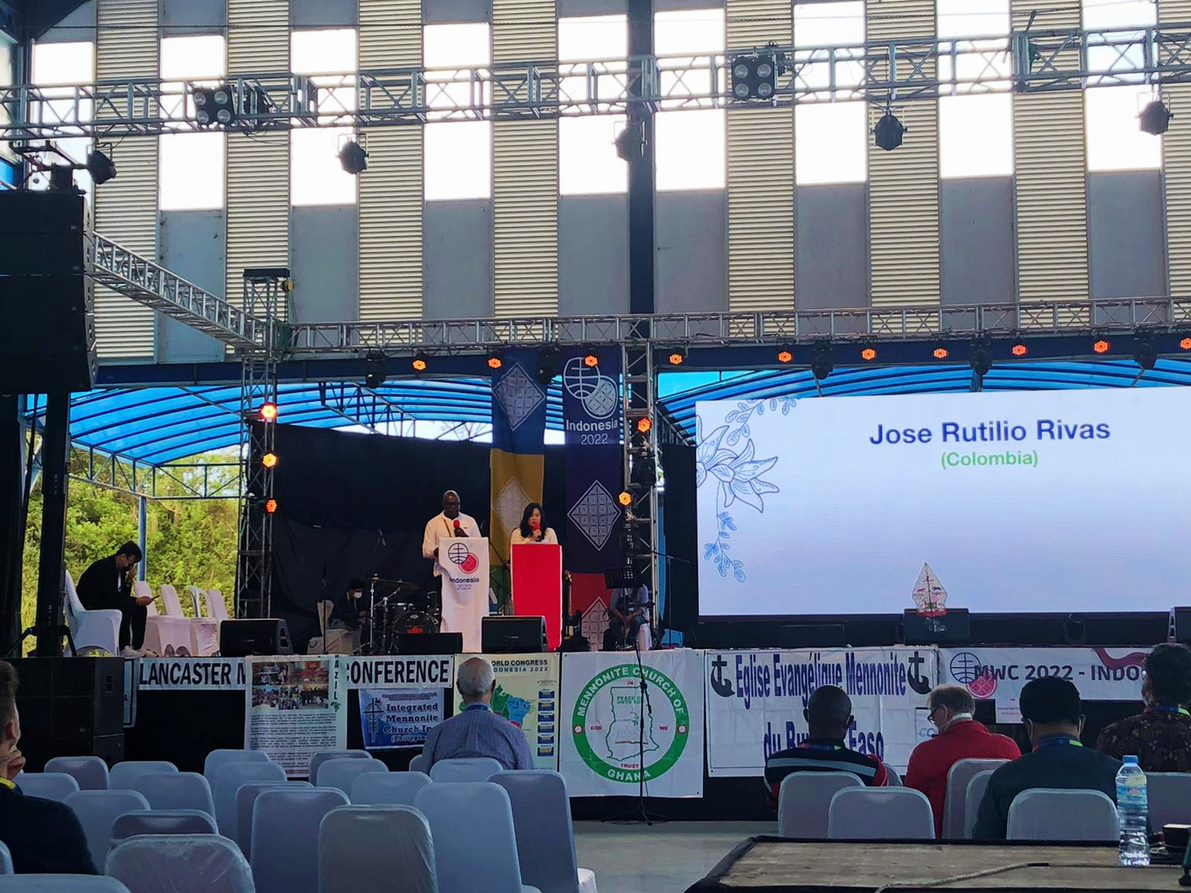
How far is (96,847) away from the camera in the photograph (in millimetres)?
5008

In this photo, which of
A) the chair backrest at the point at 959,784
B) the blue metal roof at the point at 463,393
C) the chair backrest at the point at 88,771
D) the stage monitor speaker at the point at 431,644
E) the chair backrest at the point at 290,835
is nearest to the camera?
the chair backrest at the point at 290,835

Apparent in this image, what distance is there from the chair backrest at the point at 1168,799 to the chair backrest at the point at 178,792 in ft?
10.9

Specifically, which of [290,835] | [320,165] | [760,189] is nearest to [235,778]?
[290,835]

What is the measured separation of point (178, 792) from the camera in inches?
222

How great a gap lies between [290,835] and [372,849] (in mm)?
727

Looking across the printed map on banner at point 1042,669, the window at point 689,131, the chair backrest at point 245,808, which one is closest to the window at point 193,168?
the window at point 689,131

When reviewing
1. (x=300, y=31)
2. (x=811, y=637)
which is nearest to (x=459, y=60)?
(x=300, y=31)

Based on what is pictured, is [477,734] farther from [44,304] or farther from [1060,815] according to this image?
[44,304]

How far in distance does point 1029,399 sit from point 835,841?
11053mm

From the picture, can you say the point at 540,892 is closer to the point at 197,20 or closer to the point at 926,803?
the point at 926,803

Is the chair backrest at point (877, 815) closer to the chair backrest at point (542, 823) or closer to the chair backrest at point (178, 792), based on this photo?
the chair backrest at point (542, 823)

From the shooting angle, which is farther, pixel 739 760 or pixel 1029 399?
pixel 1029 399

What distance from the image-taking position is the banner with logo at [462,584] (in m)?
13.5

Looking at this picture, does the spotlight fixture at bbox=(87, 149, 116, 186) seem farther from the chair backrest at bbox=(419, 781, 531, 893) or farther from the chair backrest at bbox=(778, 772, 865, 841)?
the chair backrest at bbox=(778, 772, 865, 841)
